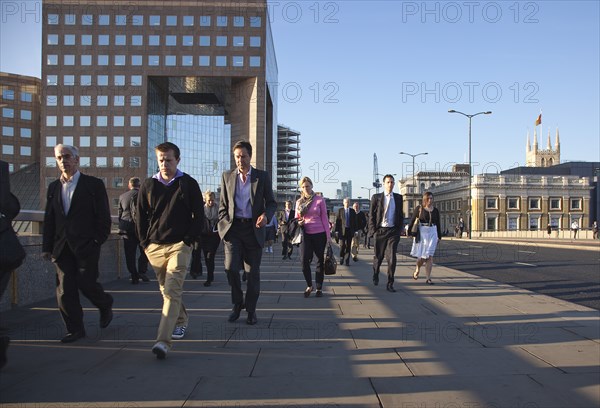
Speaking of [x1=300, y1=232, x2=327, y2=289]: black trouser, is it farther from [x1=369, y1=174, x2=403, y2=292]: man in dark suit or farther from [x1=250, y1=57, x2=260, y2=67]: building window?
→ [x1=250, y1=57, x2=260, y2=67]: building window

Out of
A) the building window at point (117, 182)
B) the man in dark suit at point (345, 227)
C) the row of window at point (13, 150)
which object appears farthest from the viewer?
the row of window at point (13, 150)

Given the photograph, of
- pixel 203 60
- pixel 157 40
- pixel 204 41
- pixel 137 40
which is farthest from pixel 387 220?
pixel 137 40

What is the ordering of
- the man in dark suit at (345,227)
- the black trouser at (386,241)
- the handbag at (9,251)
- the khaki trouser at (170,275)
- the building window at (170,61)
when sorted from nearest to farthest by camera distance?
1. the handbag at (9,251)
2. the khaki trouser at (170,275)
3. the black trouser at (386,241)
4. the man in dark suit at (345,227)
5. the building window at (170,61)

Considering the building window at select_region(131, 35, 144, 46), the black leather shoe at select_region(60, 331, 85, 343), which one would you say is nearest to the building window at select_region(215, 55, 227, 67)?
the building window at select_region(131, 35, 144, 46)

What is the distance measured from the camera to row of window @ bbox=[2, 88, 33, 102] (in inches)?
3374

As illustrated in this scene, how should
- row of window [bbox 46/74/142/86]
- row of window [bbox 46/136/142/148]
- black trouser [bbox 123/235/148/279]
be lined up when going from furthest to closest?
row of window [bbox 46/136/142/148] → row of window [bbox 46/74/142/86] → black trouser [bbox 123/235/148/279]

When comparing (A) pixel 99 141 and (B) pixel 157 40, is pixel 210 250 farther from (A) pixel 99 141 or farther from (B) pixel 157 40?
(A) pixel 99 141

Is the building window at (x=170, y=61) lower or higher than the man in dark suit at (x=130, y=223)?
higher

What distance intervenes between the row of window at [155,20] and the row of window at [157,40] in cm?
153

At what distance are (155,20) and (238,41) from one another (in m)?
12.2

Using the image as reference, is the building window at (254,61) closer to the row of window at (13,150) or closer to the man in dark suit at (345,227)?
the row of window at (13,150)

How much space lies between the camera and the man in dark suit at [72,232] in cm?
470

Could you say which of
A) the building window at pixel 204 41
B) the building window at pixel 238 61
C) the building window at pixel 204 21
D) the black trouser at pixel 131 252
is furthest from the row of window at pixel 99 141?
the black trouser at pixel 131 252

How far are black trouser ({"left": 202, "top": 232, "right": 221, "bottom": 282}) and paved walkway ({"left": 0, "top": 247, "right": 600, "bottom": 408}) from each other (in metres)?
2.27
